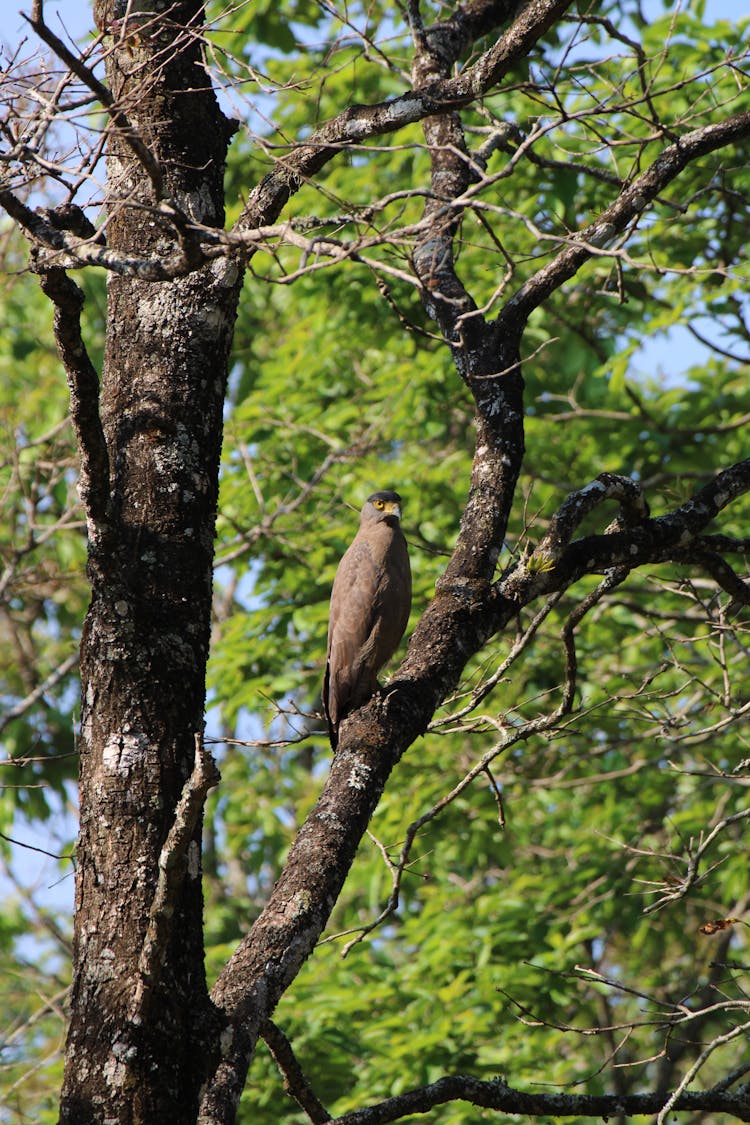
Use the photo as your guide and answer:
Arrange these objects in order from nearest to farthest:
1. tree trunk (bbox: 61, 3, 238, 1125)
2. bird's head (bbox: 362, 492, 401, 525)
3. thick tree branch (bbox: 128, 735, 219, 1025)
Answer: thick tree branch (bbox: 128, 735, 219, 1025) → tree trunk (bbox: 61, 3, 238, 1125) → bird's head (bbox: 362, 492, 401, 525)

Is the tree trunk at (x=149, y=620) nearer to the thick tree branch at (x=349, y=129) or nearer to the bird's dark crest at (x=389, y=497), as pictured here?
the thick tree branch at (x=349, y=129)

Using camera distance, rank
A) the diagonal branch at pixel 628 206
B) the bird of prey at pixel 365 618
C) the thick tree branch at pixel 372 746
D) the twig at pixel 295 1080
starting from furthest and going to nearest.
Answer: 1. the bird of prey at pixel 365 618
2. the diagonal branch at pixel 628 206
3. the twig at pixel 295 1080
4. the thick tree branch at pixel 372 746

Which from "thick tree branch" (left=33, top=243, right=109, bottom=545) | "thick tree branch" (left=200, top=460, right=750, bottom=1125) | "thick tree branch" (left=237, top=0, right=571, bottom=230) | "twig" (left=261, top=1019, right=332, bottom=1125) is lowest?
"twig" (left=261, top=1019, right=332, bottom=1125)

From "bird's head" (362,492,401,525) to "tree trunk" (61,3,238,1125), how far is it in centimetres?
227

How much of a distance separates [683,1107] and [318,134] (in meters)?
2.61

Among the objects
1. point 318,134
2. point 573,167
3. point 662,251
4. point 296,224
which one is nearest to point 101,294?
point 662,251

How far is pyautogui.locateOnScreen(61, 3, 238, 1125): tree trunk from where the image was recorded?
6.93 ft

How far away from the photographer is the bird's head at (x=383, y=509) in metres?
5.03

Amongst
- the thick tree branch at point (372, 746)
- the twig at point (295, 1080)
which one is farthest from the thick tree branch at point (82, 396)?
the twig at point (295, 1080)

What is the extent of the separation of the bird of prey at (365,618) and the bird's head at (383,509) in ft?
0.33

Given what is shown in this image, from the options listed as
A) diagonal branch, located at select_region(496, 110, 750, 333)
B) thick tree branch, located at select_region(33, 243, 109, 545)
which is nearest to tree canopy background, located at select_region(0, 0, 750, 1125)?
diagonal branch, located at select_region(496, 110, 750, 333)

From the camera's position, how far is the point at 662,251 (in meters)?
6.45

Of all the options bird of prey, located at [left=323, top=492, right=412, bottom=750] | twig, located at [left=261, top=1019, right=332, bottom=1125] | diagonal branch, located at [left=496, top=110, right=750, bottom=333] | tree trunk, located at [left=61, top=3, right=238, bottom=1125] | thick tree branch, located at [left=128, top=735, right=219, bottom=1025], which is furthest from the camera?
bird of prey, located at [left=323, top=492, right=412, bottom=750]

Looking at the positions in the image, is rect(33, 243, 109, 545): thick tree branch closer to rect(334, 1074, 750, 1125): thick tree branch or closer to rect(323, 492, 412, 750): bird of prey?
rect(334, 1074, 750, 1125): thick tree branch
